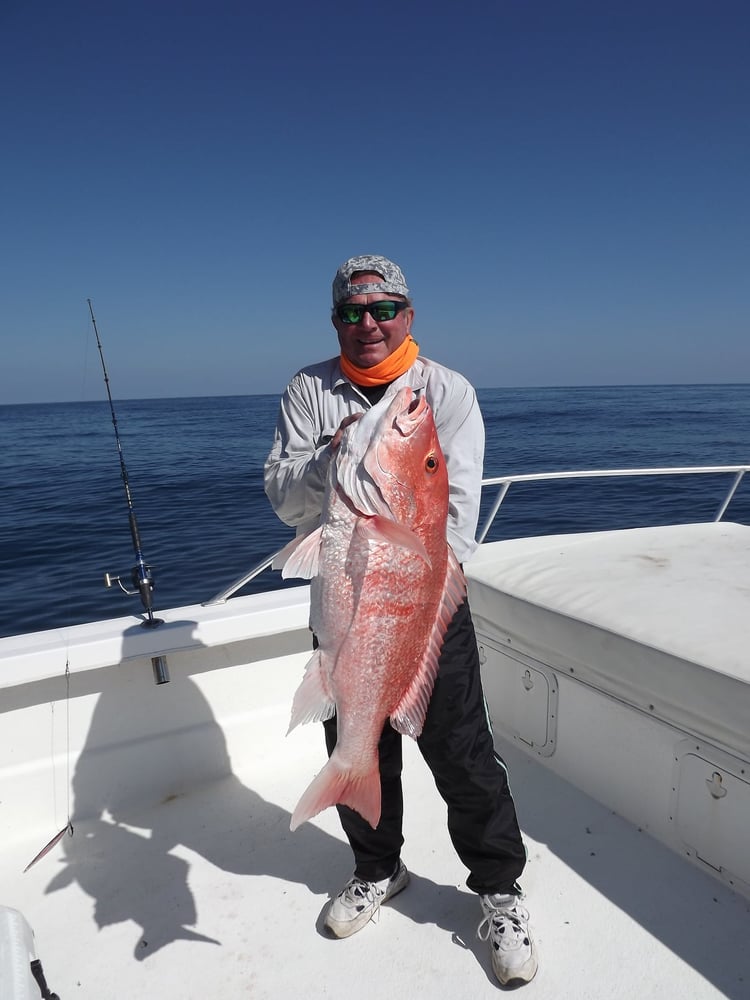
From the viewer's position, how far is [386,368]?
2.26 metres

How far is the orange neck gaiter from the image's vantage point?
89.0 inches

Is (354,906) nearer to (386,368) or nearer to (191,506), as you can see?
(386,368)

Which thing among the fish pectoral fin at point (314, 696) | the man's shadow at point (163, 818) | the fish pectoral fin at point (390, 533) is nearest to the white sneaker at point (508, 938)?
the man's shadow at point (163, 818)

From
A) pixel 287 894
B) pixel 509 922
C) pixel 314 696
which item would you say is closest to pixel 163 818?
pixel 287 894

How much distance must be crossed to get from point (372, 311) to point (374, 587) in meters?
0.98

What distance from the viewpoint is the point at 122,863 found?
10.0ft

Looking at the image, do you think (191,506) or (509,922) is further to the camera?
(191,506)

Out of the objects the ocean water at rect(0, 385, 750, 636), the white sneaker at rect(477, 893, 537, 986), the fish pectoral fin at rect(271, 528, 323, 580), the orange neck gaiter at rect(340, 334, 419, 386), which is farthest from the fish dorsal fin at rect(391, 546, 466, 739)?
the ocean water at rect(0, 385, 750, 636)

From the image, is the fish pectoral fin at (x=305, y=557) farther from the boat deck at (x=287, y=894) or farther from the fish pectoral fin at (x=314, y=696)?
the boat deck at (x=287, y=894)

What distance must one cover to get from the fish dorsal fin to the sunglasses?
2.79 feet

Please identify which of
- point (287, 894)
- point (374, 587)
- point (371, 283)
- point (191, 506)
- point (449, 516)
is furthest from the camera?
point (191, 506)

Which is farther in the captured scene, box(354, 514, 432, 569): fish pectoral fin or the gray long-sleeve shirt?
the gray long-sleeve shirt

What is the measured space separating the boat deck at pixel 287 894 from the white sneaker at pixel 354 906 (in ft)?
0.17

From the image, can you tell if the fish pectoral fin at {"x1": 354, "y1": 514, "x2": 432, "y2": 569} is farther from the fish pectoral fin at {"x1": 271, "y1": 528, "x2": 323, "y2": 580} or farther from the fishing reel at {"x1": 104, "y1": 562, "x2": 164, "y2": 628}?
the fishing reel at {"x1": 104, "y1": 562, "x2": 164, "y2": 628}
